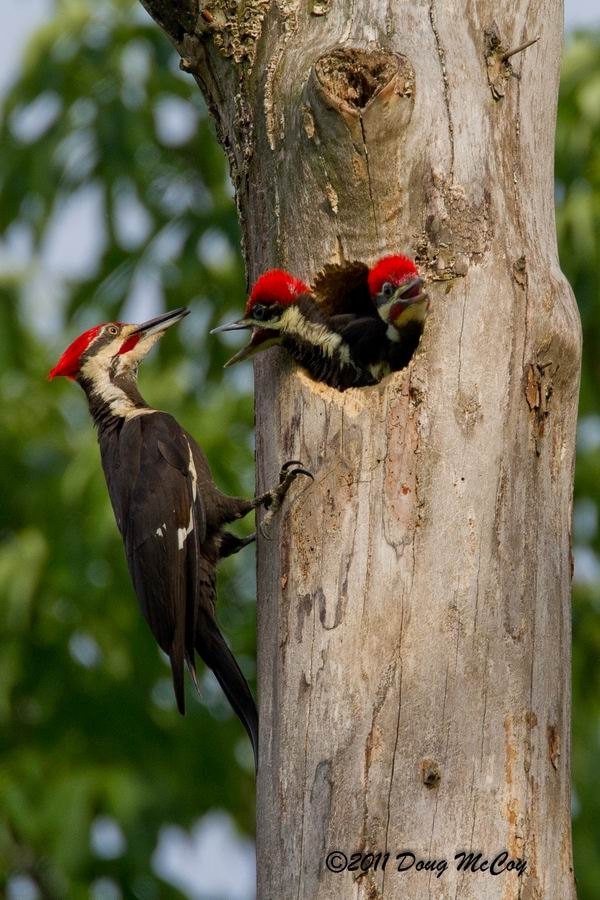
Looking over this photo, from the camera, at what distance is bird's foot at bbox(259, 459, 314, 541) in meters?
3.09

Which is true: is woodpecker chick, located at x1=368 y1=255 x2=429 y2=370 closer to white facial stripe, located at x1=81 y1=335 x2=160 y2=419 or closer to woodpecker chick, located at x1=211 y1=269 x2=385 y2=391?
woodpecker chick, located at x1=211 y1=269 x2=385 y2=391

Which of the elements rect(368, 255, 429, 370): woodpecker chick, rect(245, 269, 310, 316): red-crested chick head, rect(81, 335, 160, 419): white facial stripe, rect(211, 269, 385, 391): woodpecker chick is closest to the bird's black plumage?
rect(81, 335, 160, 419): white facial stripe

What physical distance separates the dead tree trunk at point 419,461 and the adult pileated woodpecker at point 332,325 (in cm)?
8

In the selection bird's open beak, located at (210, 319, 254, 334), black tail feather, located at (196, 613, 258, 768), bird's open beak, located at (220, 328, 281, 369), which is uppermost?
bird's open beak, located at (210, 319, 254, 334)

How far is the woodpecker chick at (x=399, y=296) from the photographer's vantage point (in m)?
3.07

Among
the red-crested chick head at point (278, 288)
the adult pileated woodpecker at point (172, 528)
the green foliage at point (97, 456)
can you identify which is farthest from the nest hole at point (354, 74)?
the green foliage at point (97, 456)

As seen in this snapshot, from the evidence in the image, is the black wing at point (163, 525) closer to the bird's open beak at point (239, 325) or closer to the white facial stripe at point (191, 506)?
the white facial stripe at point (191, 506)

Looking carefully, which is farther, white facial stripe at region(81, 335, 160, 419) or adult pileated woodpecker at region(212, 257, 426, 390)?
white facial stripe at region(81, 335, 160, 419)

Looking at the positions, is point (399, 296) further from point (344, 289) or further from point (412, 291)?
point (344, 289)

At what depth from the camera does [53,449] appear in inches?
255

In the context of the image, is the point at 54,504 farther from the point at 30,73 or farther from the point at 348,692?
the point at 348,692

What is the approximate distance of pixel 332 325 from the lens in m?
3.70

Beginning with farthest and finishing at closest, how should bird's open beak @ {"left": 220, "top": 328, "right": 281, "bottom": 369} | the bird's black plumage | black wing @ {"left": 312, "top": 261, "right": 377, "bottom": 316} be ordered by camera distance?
the bird's black plumage
bird's open beak @ {"left": 220, "top": 328, "right": 281, "bottom": 369}
black wing @ {"left": 312, "top": 261, "right": 377, "bottom": 316}

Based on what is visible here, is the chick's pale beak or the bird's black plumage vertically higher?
the chick's pale beak
